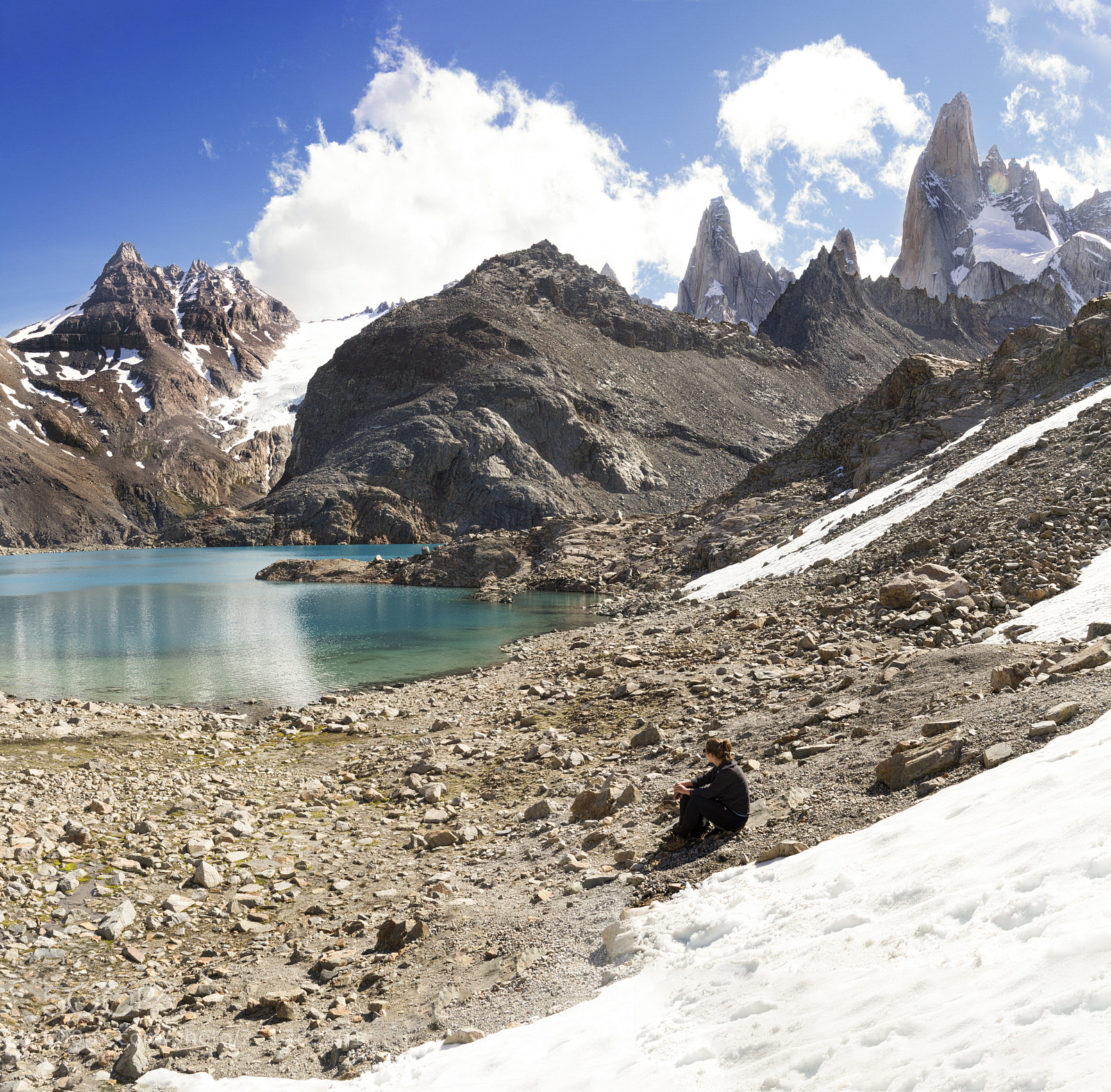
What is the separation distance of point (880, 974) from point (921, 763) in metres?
3.84

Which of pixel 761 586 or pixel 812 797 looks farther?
pixel 761 586

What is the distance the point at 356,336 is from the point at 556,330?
142ft

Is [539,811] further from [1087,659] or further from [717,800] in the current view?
[1087,659]

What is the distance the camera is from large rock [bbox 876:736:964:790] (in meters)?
7.85

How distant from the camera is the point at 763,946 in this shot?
561 centimetres

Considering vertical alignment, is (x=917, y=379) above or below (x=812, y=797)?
above

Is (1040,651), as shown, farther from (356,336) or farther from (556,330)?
(356,336)

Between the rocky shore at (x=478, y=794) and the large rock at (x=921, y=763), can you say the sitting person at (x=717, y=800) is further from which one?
the large rock at (x=921, y=763)

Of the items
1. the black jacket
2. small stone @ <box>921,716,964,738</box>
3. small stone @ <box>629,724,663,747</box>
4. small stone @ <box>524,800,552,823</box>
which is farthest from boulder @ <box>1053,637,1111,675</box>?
small stone @ <box>524,800,552,823</box>

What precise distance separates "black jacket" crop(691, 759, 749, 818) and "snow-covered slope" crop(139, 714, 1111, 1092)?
1.15 m

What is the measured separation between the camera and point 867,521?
30375 mm

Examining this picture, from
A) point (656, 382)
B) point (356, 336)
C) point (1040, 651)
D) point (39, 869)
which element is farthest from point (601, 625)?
point (356, 336)

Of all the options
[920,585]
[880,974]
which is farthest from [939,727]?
[920,585]

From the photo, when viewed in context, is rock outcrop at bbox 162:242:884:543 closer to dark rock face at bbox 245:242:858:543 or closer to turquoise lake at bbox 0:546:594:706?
dark rock face at bbox 245:242:858:543
